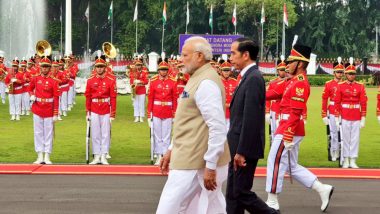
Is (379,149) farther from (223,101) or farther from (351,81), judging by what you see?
(223,101)

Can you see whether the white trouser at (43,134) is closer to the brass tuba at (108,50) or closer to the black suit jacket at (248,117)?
the brass tuba at (108,50)

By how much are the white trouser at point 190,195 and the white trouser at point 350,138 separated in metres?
8.23

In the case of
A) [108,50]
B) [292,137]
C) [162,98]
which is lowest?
[292,137]

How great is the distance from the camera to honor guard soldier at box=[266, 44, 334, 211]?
9586 millimetres

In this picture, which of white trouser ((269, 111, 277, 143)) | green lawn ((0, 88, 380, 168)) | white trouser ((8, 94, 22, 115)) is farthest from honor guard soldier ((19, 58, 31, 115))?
white trouser ((269, 111, 277, 143))

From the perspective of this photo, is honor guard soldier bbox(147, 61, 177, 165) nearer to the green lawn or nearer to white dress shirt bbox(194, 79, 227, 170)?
the green lawn

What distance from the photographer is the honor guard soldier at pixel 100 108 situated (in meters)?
14.8

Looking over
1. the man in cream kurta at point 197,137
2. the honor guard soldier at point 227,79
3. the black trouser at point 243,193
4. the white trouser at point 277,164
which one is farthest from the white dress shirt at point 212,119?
the honor guard soldier at point 227,79

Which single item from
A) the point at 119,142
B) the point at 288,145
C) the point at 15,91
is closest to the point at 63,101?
the point at 15,91

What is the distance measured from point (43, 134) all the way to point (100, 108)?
1189 millimetres

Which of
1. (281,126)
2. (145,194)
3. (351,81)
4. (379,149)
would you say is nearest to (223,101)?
(281,126)

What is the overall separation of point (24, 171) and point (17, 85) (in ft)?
44.7

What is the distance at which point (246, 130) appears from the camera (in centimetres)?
747

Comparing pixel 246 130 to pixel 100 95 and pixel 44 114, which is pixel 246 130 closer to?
pixel 100 95
